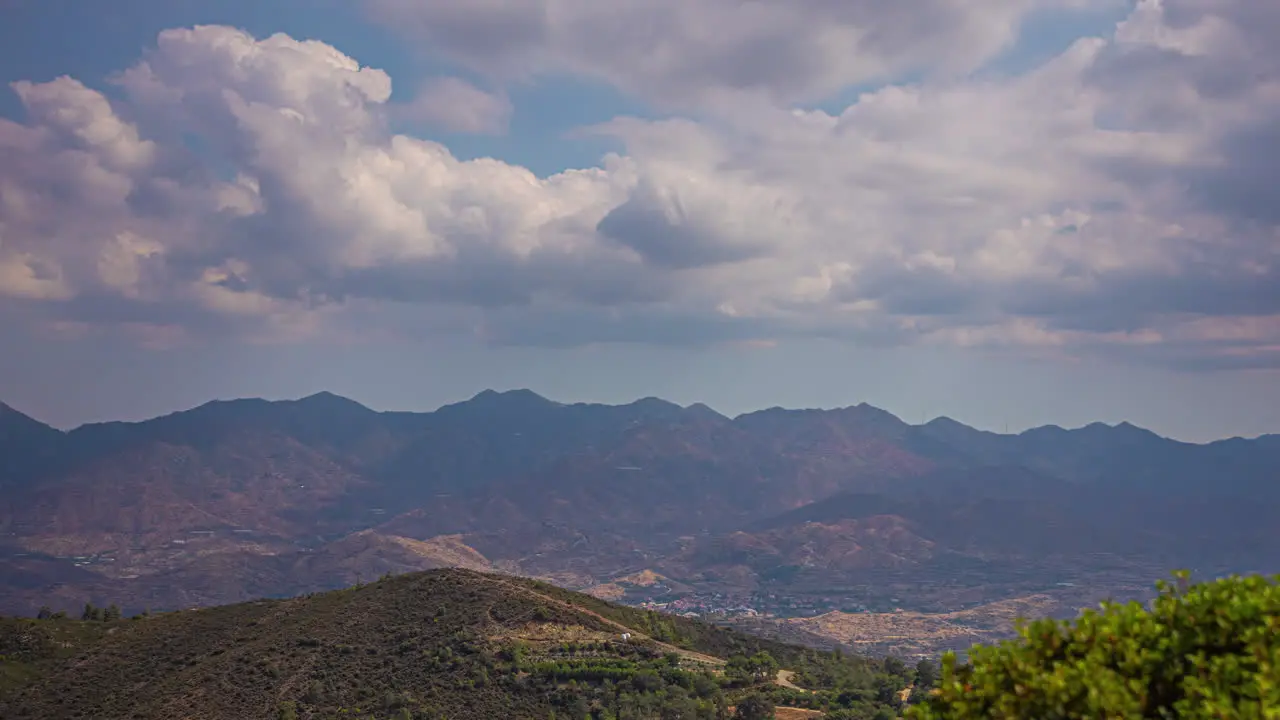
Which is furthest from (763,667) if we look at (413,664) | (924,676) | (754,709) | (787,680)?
(413,664)

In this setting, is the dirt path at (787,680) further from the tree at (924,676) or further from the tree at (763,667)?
the tree at (924,676)

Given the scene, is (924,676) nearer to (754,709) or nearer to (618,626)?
(754,709)

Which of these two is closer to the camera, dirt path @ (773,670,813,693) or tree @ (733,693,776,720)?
tree @ (733,693,776,720)

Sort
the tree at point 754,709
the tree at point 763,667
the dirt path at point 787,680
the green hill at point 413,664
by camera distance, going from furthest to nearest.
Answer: the tree at point 763,667, the dirt path at point 787,680, the green hill at point 413,664, the tree at point 754,709

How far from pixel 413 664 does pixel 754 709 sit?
25.5 metres

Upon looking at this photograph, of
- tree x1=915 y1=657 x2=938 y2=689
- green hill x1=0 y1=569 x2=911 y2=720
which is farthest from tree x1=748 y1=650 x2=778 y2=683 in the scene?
tree x1=915 y1=657 x2=938 y2=689

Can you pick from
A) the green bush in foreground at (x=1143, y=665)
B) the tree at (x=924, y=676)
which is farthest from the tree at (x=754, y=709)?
the green bush in foreground at (x=1143, y=665)

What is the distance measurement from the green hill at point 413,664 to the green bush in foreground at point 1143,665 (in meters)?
39.9

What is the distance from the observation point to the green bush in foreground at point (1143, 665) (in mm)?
11523

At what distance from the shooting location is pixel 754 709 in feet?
172

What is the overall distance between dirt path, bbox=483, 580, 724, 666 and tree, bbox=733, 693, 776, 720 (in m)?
11.9

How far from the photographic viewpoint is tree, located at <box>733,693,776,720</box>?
2037 inches

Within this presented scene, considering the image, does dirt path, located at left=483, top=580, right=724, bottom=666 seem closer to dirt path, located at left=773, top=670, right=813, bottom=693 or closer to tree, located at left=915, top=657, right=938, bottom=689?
dirt path, located at left=773, top=670, right=813, bottom=693

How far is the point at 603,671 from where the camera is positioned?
58.6 m
